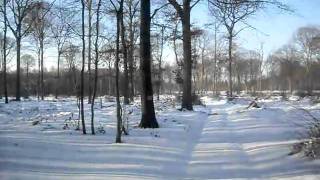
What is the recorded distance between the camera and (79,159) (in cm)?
956

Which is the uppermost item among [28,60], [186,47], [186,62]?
[28,60]

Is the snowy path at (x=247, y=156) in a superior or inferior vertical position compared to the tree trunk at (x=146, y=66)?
inferior

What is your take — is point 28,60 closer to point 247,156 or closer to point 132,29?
point 132,29

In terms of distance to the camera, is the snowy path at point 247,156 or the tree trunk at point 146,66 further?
the tree trunk at point 146,66

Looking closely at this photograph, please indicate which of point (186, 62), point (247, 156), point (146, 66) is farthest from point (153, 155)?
point (186, 62)

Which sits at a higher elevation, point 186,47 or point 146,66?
point 186,47

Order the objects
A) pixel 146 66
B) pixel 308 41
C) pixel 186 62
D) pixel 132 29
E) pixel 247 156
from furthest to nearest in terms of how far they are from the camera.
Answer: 1. pixel 308 41
2. pixel 132 29
3. pixel 186 62
4. pixel 146 66
5. pixel 247 156

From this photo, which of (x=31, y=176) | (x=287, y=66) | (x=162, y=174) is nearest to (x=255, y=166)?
(x=162, y=174)

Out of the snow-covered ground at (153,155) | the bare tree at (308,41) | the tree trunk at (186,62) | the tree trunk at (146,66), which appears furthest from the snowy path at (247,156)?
the bare tree at (308,41)

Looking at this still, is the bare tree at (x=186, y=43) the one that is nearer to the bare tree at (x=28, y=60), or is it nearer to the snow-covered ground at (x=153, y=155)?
the snow-covered ground at (x=153, y=155)

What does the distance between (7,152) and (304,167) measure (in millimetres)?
6107

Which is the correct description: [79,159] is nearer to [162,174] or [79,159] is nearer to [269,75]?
[162,174]

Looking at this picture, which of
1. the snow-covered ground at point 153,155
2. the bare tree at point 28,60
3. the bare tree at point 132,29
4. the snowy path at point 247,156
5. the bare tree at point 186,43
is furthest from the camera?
the bare tree at point 28,60

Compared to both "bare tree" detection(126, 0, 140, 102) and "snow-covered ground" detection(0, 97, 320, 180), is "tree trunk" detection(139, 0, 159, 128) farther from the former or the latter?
"bare tree" detection(126, 0, 140, 102)
